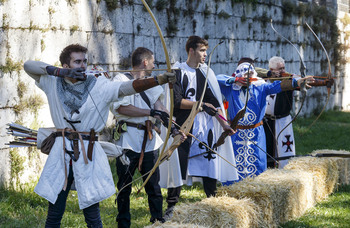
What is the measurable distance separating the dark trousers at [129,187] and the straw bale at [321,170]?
1.63m

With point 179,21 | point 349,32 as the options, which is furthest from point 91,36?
point 349,32

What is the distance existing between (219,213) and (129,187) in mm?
1151

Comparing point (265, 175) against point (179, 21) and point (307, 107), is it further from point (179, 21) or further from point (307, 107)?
point (307, 107)

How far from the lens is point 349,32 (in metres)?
17.1

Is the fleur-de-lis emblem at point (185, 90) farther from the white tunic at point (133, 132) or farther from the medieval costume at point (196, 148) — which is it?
the white tunic at point (133, 132)

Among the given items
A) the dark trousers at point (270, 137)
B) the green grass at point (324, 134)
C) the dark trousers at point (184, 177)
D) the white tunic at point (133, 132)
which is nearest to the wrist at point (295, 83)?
the dark trousers at point (184, 177)

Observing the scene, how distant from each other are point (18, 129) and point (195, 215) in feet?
4.77

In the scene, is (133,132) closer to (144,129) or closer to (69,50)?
(144,129)

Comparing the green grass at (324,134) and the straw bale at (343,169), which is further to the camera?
the green grass at (324,134)

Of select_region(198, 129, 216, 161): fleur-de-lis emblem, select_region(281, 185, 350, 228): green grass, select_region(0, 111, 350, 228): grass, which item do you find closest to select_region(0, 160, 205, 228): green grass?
select_region(0, 111, 350, 228): grass

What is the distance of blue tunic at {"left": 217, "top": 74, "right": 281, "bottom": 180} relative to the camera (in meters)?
5.95

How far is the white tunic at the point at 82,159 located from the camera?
383 centimetres

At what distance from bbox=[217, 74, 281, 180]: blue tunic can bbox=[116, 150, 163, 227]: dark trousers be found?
1151 millimetres

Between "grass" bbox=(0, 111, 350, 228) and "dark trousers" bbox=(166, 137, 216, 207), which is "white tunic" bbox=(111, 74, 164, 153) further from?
"grass" bbox=(0, 111, 350, 228)
